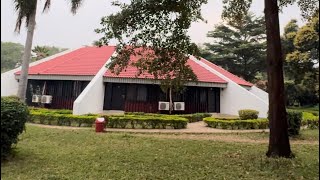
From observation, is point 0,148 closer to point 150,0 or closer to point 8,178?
point 8,178

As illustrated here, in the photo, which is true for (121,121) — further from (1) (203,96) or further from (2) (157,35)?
(1) (203,96)

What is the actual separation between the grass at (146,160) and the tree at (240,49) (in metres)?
32.0

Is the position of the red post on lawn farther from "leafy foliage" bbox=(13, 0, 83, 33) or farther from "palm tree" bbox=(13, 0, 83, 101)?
"leafy foliage" bbox=(13, 0, 83, 33)

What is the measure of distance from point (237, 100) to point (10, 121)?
21.6 metres

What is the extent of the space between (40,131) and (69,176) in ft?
27.3

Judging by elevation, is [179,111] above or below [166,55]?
below

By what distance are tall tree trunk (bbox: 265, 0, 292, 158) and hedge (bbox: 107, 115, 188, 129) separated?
8.47 m

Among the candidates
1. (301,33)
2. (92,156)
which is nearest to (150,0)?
(92,156)

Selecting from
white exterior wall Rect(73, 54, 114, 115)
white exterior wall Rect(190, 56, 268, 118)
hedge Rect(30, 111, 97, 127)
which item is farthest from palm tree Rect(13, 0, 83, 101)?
white exterior wall Rect(190, 56, 268, 118)

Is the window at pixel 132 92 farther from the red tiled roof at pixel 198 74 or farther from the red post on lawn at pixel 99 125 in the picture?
the red post on lawn at pixel 99 125

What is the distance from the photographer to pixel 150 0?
10.6 meters

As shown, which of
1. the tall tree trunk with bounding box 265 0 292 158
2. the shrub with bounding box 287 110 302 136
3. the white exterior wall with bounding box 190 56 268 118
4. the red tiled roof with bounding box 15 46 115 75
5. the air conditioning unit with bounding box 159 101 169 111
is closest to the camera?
the tall tree trunk with bounding box 265 0 292 158

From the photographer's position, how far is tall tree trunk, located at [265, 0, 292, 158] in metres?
10.1

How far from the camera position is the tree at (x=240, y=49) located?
43656mm
